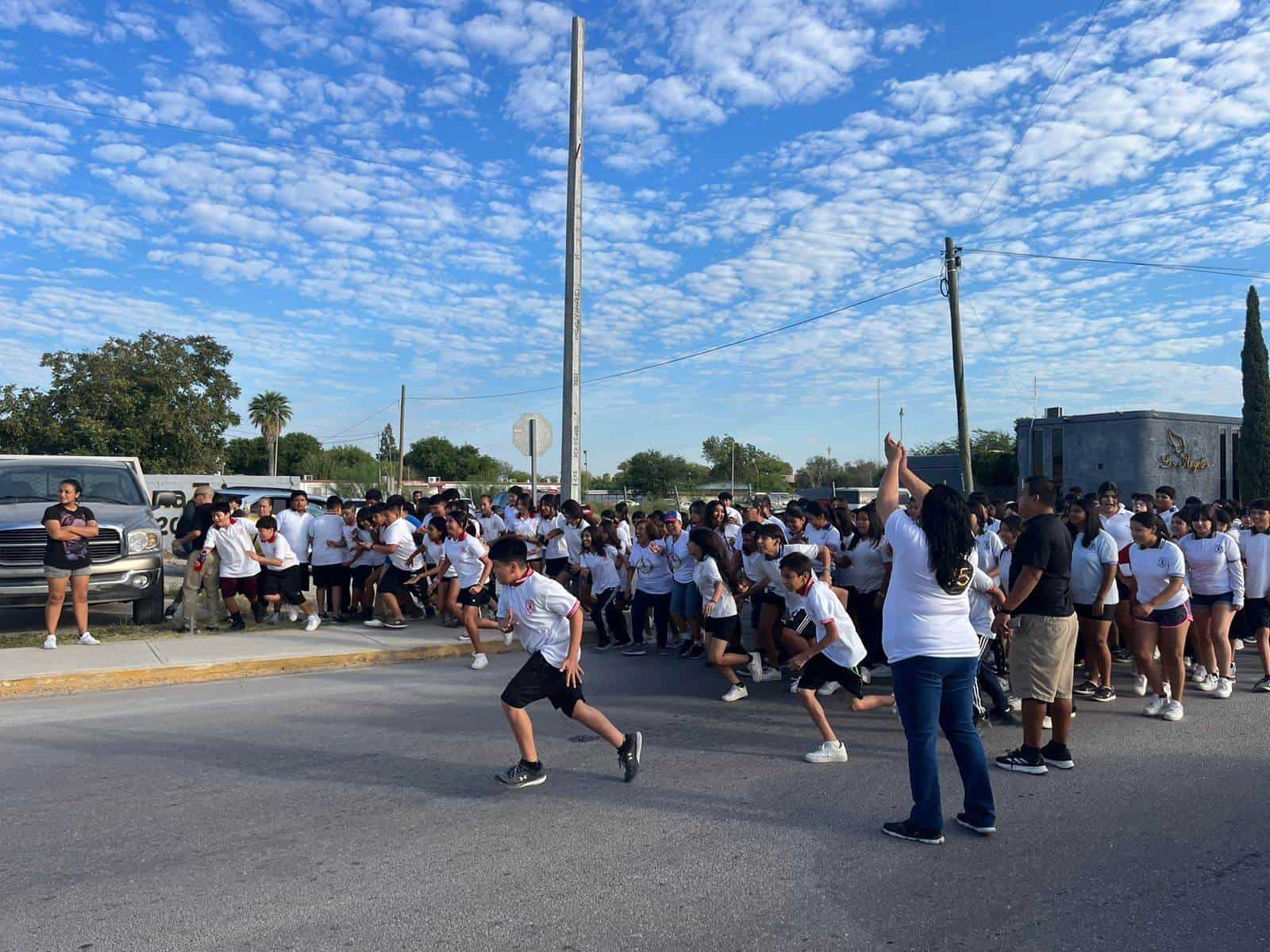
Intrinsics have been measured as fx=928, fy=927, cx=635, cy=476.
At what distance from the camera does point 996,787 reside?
568 centimetres

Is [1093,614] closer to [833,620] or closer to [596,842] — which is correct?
[833,620]

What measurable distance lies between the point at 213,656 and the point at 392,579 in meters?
2.73

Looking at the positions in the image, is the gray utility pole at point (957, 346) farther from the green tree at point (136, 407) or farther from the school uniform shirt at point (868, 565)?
the green tree at point (136, 407)

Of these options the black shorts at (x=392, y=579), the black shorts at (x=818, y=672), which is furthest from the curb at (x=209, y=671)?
the black shorts at (x=818, y=672)

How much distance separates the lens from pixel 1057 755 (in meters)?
6.11

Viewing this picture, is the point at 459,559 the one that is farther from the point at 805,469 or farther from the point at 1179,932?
the point at 805,469

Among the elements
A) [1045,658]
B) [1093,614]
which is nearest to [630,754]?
[1045,658]

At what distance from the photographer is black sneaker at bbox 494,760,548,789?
5.66 meters

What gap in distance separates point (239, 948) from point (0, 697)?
20.5ft

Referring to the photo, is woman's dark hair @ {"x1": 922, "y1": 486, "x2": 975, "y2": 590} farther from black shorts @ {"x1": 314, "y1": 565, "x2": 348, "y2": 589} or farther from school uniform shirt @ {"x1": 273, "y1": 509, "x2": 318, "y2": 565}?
school uniform shirt @ {"x1": 273, "y1": 509, "x2": 318, "y2": 565}

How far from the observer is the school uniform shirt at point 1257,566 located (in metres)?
8.73

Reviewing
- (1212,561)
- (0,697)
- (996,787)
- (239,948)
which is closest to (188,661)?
(0,697)

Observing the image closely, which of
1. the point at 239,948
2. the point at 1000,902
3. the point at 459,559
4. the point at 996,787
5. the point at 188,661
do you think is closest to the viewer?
the point at 239,948

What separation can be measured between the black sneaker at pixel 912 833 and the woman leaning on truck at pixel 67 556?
29.2ft
